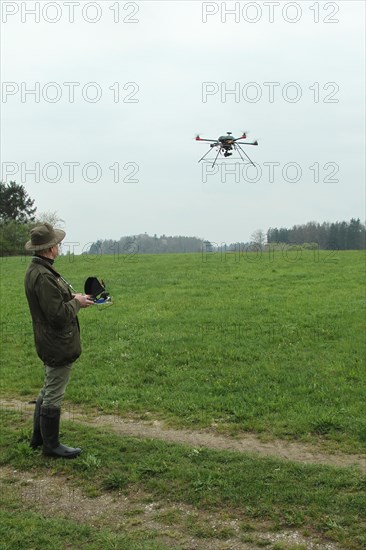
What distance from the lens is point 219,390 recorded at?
918cm

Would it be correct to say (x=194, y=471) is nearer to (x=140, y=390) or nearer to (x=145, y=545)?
(x=145, y=545)

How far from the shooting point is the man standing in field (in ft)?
20.0

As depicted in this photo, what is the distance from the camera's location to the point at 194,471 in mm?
5898

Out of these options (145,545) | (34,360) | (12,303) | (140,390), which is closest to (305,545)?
(145,545)

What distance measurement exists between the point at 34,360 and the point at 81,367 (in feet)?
4.64

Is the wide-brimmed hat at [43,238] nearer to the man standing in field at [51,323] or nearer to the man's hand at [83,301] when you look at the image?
the man standing in field at [51,323]

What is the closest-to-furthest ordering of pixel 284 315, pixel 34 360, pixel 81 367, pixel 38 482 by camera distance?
pixel 38 482
pixel 81 367
pixel 34 360
pixel 284 315

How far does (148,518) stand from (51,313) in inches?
95.4

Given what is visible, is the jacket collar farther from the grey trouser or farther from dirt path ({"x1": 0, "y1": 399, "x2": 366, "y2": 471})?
dirt path ({"x1": 0, "y1": 399, "x2": 366, "y2": 471})

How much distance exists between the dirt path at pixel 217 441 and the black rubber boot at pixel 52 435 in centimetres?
107

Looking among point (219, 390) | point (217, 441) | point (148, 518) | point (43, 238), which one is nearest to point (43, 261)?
point (43, 238)

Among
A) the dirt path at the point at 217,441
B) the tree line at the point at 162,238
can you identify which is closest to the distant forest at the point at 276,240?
the tree line at the point at 162,238

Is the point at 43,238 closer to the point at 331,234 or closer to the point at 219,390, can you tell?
the point at 219,390

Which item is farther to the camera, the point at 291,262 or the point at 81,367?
the point at 291,262
